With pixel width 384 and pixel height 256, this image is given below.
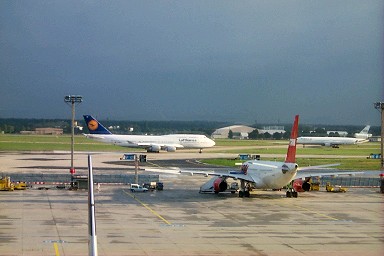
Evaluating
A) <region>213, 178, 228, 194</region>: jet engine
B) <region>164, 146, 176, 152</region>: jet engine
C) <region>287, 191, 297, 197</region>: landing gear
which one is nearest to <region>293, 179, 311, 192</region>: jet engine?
<region>287, 191, 297, 197</region>: landing gear

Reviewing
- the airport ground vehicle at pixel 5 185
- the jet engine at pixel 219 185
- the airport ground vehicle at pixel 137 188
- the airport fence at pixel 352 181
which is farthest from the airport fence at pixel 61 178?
the airport fence at pixel 352 181

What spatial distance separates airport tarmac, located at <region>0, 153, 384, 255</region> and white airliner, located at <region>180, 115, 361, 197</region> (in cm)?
114

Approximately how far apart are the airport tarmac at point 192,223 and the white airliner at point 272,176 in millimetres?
1137

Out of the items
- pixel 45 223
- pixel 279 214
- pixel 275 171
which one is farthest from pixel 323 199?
pixel 45 223

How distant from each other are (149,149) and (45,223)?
103m

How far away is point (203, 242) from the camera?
35844 mm

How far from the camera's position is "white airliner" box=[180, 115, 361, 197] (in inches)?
2212

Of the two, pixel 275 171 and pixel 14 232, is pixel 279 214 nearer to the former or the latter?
pixel 275 171

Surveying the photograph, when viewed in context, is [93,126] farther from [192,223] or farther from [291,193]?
[192,223]

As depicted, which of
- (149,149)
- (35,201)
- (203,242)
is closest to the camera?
(203,242)

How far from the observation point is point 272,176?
5766cm

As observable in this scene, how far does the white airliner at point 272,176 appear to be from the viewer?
5619 cm

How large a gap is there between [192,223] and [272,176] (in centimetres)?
1634

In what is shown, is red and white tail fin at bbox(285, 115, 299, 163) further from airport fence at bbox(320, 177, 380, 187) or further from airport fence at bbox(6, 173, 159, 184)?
airport fence at bbox(6, 173, 159, 184)
